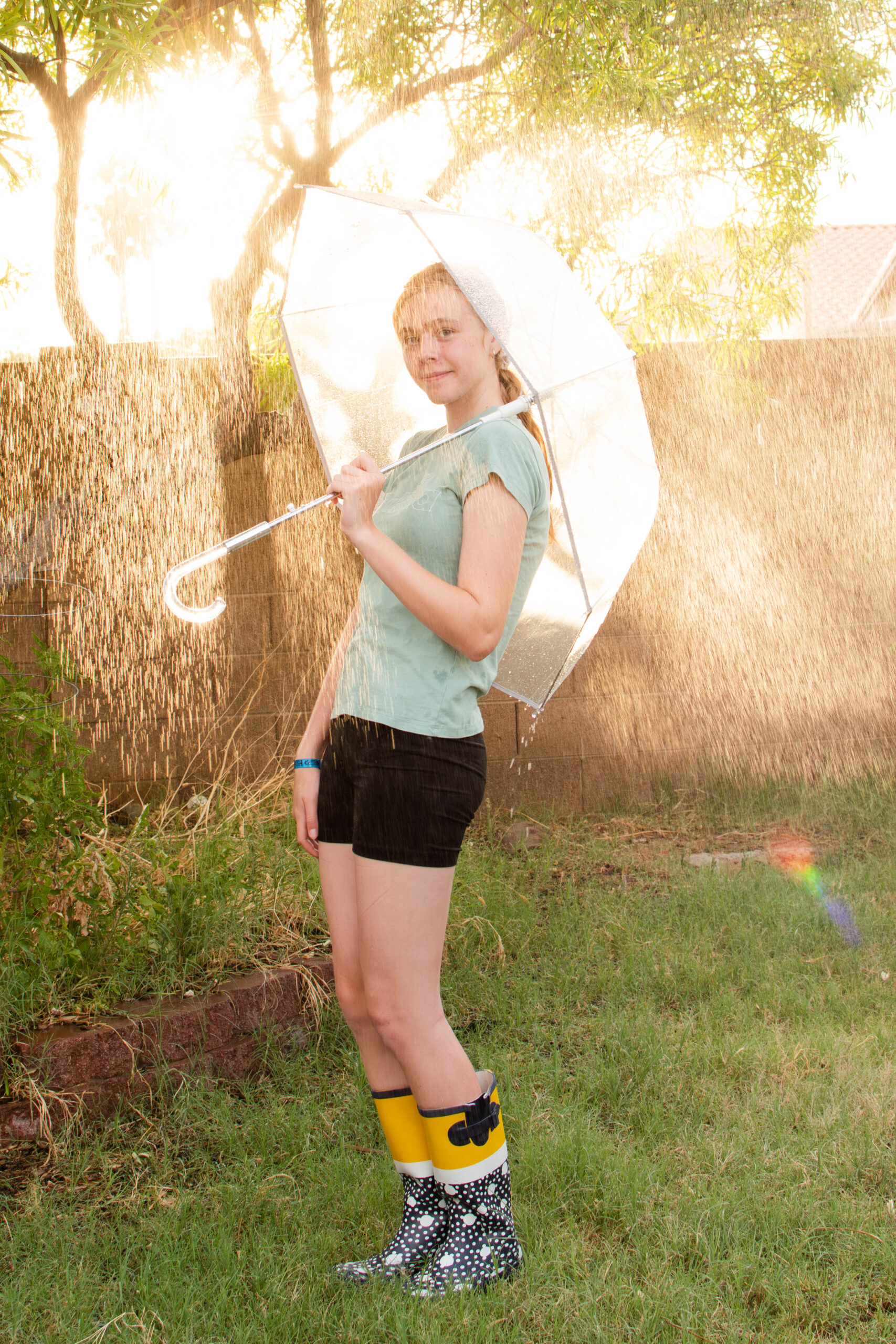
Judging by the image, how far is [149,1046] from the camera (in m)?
2.55

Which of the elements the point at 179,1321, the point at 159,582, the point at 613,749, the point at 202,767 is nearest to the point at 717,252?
the point at 613,749

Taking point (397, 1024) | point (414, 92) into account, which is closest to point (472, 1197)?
point (397, 1024)

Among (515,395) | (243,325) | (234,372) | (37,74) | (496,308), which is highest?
(37,74)

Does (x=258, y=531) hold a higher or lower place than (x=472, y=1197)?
higher

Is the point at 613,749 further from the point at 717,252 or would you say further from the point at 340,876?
the point at 340,876

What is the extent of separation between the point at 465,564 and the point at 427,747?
0.97ft

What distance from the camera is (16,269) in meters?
4.39

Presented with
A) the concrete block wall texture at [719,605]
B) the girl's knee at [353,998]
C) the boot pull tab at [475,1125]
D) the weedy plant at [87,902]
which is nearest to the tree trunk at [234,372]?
the concrete block wall texture at [719,605]

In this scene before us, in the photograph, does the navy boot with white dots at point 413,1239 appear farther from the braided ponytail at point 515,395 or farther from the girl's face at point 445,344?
the girl's face at point 445,344

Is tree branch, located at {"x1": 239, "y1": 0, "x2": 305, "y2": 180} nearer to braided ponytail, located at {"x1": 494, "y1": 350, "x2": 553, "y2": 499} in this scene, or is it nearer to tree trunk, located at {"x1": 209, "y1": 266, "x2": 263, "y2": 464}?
tree trunk, located at {"x1": 209, "y1": 266, "x2": 263, "y2": 464}

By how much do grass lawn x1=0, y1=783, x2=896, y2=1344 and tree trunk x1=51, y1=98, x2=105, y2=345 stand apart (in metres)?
2.72

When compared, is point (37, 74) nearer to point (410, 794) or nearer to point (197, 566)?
point (197, 566)

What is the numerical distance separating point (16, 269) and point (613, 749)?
3.31 m

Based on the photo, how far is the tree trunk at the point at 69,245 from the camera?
12.8 feet
